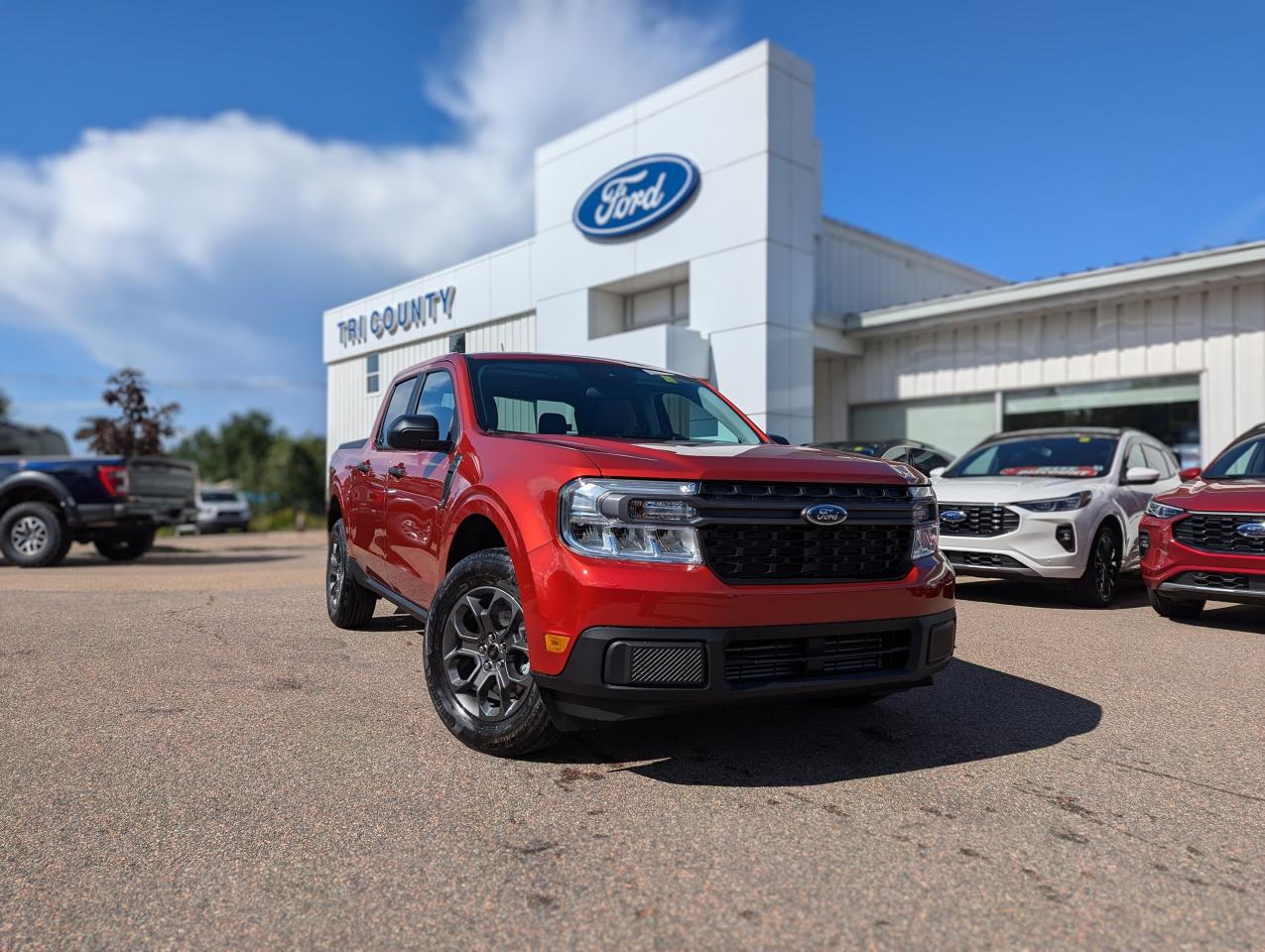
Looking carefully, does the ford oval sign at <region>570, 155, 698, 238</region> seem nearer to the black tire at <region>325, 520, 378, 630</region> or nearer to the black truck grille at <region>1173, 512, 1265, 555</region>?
the black truck grille at <region>1173, 512, 1265, 555</region>

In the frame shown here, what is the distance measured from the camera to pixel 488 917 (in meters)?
2.39

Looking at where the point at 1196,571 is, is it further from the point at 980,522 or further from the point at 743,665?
the point at 743,665

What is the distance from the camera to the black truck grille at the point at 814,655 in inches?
128

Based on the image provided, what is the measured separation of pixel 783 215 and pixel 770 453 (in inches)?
424

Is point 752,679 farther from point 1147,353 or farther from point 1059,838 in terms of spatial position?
point 1147,353

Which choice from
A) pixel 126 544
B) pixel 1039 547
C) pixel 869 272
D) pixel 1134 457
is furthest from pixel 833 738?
pixel 869 272

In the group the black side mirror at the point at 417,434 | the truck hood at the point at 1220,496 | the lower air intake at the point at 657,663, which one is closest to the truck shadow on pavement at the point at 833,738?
the lower air intake at the point at 657,663

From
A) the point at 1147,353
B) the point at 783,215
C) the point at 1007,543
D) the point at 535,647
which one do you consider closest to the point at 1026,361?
the point at 1147,353

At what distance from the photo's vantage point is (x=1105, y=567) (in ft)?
26.2

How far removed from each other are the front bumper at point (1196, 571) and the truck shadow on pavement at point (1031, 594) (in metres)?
0.96

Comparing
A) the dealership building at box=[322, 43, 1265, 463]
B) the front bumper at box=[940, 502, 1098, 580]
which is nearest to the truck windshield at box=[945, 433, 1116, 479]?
the front bumper at box=[940, 502, 1098, 580]

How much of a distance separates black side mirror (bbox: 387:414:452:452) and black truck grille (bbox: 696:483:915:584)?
157 cm

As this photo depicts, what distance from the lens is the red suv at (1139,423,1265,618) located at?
6.46m

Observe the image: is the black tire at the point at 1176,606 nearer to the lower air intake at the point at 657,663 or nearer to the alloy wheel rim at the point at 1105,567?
the alloy wheel rim at the point at 1105,567
